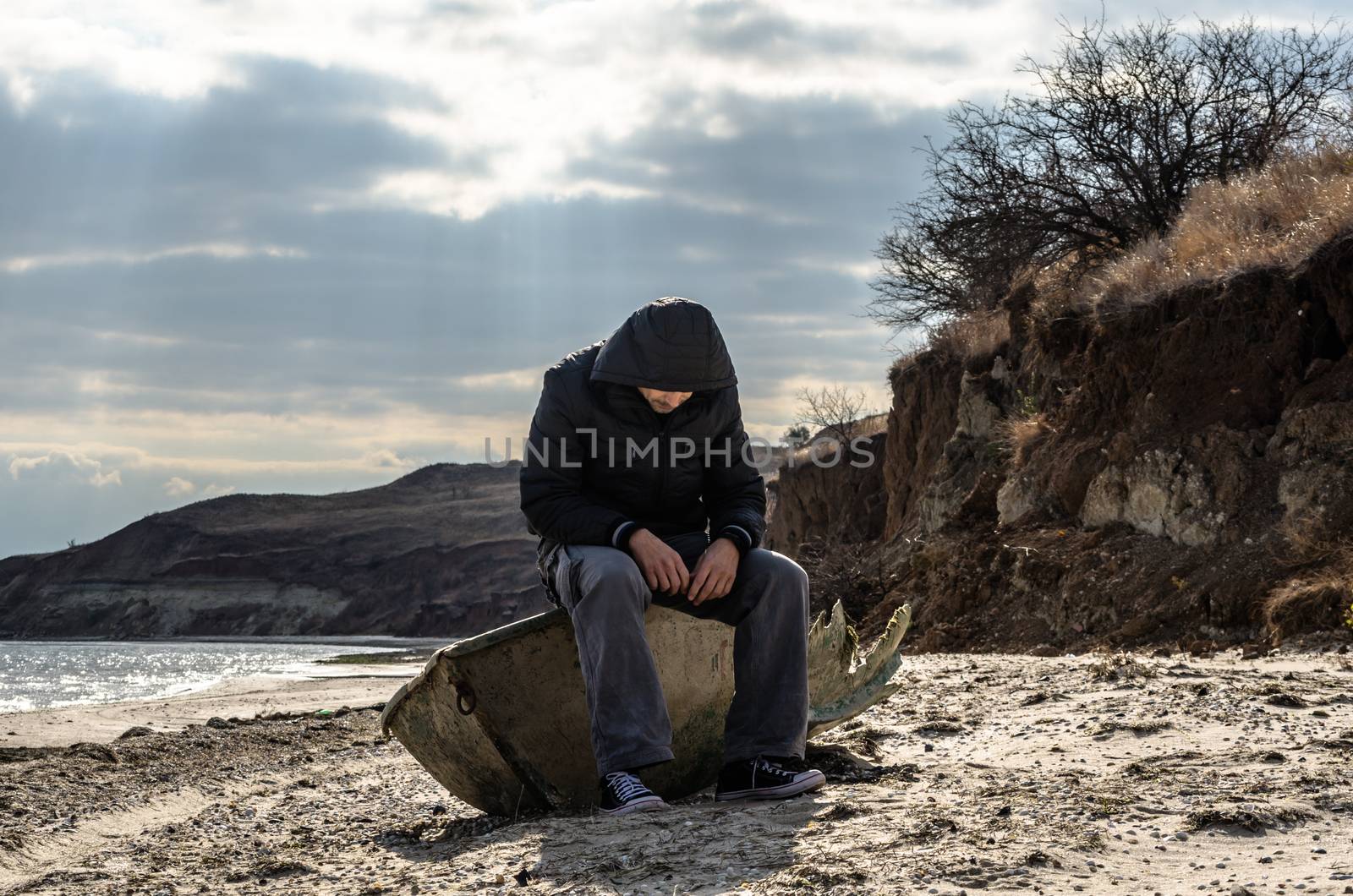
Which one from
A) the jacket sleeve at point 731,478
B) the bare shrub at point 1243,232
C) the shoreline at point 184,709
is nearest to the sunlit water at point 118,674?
the shoreline at point 184,709

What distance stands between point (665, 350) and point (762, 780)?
1436 mm

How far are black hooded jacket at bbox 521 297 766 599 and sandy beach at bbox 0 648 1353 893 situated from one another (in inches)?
37.6

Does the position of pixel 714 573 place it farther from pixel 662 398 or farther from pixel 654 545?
pixel 662 398

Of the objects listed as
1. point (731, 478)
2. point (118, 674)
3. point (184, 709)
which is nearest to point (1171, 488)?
point (731, 478)

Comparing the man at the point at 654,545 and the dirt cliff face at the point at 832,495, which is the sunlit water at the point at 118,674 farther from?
the man at the point at 654,545

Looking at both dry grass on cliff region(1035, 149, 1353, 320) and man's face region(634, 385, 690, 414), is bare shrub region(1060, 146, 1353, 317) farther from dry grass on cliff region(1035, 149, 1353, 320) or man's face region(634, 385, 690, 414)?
man's face region(634, 385, 690, 414)

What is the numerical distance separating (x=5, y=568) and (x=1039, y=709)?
361 feet

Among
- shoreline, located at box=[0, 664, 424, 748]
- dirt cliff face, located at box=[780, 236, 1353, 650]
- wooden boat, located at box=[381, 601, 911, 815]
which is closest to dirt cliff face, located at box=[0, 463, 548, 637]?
shoreline, located at box=[0, 664, 424, 748]

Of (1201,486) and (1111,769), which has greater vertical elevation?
(1201,486)

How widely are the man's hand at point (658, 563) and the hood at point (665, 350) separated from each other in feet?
1.66

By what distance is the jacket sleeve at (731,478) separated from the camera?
430cm

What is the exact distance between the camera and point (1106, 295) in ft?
41.5

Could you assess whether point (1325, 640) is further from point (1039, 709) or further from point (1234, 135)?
point (1234, 135)

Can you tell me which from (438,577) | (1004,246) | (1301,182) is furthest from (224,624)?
(1301,182)
